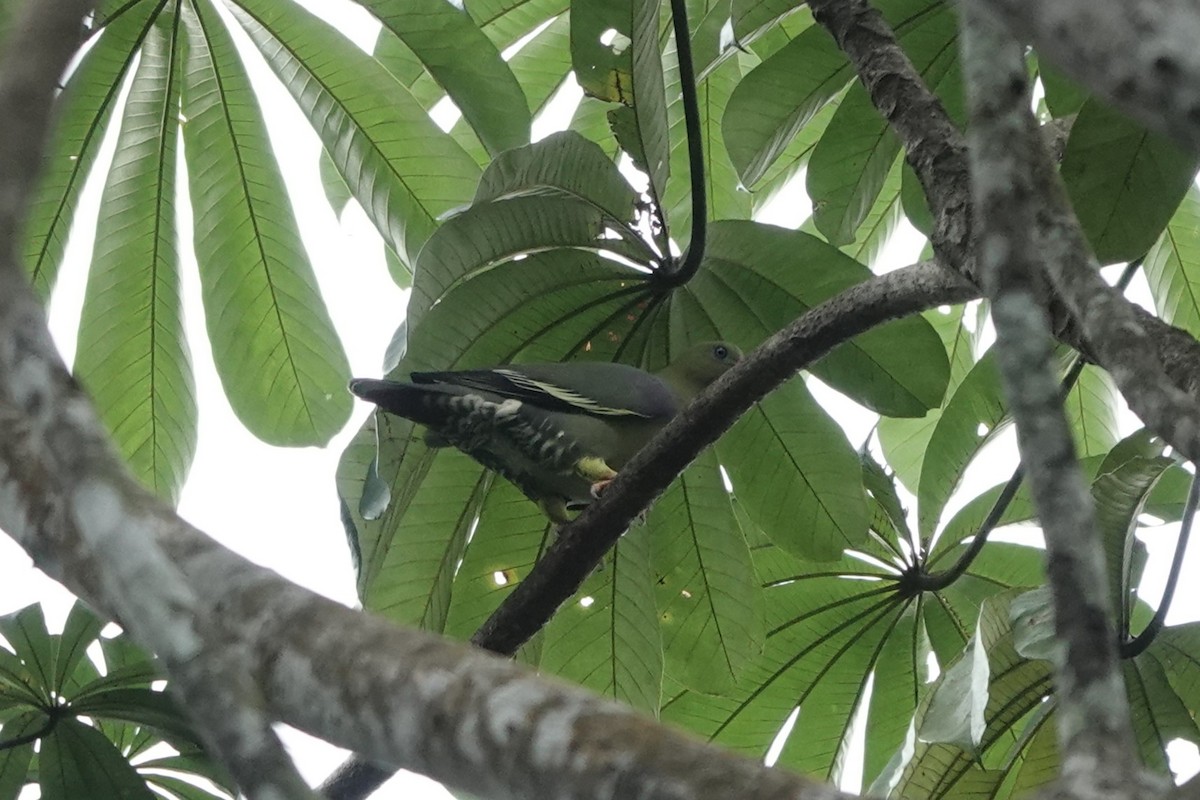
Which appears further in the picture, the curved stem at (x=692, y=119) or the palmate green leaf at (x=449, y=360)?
the palmate green leaf at (x=449, y=360)

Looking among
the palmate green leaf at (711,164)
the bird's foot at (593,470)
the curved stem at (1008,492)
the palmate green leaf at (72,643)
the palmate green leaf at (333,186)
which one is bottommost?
the palmate green leaf at (72,643)

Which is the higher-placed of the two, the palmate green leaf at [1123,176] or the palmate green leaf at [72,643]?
the palmate green leaf at [1123,176]

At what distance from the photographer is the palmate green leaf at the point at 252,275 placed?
3.41m

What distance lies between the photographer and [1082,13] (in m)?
0.97

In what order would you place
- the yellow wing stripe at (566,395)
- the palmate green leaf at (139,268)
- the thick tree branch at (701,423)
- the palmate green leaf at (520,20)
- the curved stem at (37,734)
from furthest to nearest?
the palmate green leaf at (520,20), the yellow wing stripe at (566,395), the palmate green leaf at (139,268), the curved stem at (37,734), the thick tree branch at (701,423)

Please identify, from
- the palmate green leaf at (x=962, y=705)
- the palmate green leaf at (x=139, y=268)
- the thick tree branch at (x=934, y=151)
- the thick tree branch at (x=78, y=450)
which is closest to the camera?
the thick tree branch at (x=78, y=450)

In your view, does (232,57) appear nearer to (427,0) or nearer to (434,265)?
(427,0)

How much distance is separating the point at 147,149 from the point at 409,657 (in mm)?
2513

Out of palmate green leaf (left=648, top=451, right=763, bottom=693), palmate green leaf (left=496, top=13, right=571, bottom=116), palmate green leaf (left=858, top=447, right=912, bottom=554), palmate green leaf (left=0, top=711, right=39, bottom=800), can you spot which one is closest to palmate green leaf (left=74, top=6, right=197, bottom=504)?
palmate green leaf (left=0, top=711, right=39, bottom=800)

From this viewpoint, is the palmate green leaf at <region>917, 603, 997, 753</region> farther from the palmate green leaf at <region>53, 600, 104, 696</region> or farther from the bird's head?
the palmate green leaf at <region>53, 600, 104, 696</region>

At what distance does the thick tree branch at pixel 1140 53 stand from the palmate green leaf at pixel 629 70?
6.17 feet

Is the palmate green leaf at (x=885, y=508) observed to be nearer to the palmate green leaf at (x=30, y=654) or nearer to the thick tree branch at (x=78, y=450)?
the palmate green leaf at (x=30, y=654)

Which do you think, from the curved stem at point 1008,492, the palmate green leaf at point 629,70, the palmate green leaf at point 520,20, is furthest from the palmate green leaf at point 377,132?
the curved stem at point 1008,492

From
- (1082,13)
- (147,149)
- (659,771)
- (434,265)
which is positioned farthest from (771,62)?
(659,771)
